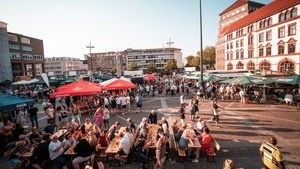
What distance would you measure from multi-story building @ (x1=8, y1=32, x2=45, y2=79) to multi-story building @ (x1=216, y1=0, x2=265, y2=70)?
71.2 meters

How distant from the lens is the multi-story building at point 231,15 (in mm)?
54906

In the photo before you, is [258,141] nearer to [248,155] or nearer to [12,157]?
[248,155]

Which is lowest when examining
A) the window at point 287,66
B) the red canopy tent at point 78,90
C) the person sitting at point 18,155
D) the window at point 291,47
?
the person sitting at point 18,155

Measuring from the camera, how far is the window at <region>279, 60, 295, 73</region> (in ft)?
93.4

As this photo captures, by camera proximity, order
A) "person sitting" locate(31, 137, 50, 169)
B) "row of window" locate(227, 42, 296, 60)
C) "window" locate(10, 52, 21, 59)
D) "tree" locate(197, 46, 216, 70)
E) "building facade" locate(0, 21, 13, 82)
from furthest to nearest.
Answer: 1. "tree" locate(197, 46, 216, 70)
2. "window" locate(10, 52, 21, 59)
3. "building facade" locate(0, 21, 13, 82)
4. "row of window" locate(227, 42, 296, 60)
5. "person sitting" locate(31, 137, 50, 169)

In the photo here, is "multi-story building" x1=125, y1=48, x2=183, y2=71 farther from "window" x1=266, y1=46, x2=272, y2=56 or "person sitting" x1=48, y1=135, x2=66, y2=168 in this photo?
"person sitting" x1=48, y1=135, x2=66, y2=168

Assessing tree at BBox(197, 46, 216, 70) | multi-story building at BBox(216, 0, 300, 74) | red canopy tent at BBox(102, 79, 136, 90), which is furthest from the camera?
tree at BBox(197, 46, 216, 70)

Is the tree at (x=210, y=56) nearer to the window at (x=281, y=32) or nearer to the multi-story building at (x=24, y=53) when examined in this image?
the window at (x=281, y=32)

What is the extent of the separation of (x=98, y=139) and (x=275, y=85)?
24915 millimetres

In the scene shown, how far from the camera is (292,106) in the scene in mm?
16141

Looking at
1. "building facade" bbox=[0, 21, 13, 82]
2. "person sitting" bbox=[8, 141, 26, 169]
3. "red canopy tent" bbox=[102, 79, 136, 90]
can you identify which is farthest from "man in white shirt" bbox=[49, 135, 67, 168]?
"building facade" bbox=[0, 21, 13, 82]

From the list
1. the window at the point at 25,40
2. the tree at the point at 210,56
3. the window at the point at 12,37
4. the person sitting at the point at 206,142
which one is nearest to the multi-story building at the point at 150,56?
the tree at the point at 210,56

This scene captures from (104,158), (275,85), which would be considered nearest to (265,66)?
(275,85)

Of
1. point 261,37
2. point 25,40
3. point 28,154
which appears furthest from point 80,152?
point 25,40
